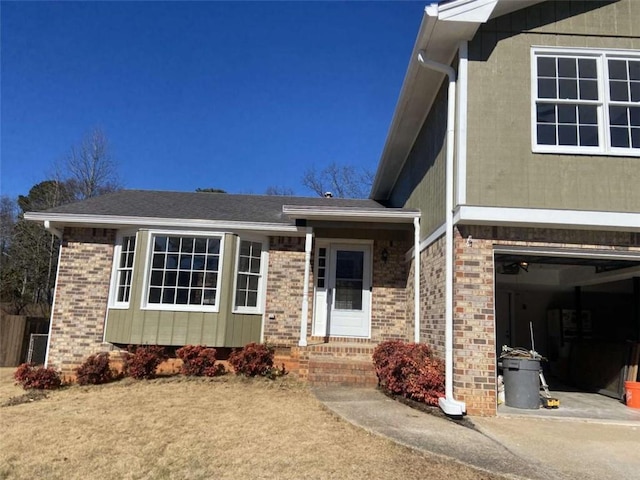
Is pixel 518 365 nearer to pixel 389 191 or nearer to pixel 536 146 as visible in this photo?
pixel 536 146

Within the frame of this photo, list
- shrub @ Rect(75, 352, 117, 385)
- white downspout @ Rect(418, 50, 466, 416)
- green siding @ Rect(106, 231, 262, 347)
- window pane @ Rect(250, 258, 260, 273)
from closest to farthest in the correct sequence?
white downspout @ Rect(418, 50, 466, 416) < shrub @ Rect(75, 352, 117, 385) < green siding @ Rect(106, 231, 262, 347) < window pane @ Rect(250, 258, 260, 273)

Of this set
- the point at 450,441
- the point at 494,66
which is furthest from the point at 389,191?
the point at 450,441

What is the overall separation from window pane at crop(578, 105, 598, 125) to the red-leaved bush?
4.25m

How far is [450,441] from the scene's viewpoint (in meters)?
4.84

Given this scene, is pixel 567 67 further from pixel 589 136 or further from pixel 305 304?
pixel 305 304

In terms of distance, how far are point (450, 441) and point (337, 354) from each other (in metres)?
3.97

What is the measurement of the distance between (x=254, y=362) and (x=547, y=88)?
7004mm

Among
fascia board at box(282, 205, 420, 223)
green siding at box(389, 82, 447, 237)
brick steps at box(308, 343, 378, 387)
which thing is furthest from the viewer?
fascia board at box(282, 205, 420, 223)

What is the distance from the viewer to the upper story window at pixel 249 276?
9.95 meters

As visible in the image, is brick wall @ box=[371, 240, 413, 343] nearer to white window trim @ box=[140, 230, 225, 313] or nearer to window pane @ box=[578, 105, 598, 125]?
white window trim @ box=[140, 230, 225, 313]

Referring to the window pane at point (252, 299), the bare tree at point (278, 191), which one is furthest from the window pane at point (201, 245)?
the bare tree at point (278, 191)

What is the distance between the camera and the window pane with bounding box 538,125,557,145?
21.7 feet

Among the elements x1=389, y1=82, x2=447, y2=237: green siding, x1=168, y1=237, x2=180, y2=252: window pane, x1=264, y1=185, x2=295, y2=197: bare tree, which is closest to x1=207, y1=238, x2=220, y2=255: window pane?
x1=168, y1=237, x2=180, y2=252: window pane

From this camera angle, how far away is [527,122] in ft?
21.5
